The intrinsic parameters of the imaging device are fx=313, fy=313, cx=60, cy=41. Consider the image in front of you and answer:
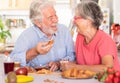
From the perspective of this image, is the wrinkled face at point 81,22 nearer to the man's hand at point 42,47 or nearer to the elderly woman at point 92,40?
the elderly woman at point 92,40

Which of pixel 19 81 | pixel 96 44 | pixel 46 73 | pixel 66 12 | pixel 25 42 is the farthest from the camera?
pixel 66 12

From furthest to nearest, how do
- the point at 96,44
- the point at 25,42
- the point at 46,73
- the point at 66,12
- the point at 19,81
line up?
1. the point at 66,12
2. the point at 25,42
3. the point at 96,44
4. the point at 46,73
5. the point at 19,81

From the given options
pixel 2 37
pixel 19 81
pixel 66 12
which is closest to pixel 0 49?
pixel 2 37

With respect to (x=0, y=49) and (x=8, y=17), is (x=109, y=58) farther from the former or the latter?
(x=8, y=17)

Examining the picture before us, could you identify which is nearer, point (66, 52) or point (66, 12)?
point (66, 52)

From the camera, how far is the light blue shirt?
8.61 feet

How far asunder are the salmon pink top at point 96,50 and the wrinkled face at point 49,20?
10.2 inches

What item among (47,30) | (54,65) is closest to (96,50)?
(54,65)

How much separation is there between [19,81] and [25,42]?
796 millimetres

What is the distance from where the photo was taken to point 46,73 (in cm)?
222

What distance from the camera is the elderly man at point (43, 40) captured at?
2.57m

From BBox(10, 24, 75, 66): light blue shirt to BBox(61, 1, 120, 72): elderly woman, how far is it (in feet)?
0.58

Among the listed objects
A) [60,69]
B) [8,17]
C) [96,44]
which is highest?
[8,17]

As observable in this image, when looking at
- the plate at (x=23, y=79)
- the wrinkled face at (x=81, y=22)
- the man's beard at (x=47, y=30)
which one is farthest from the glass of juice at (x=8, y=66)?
the wrinkled face at (x=81, y=22)
